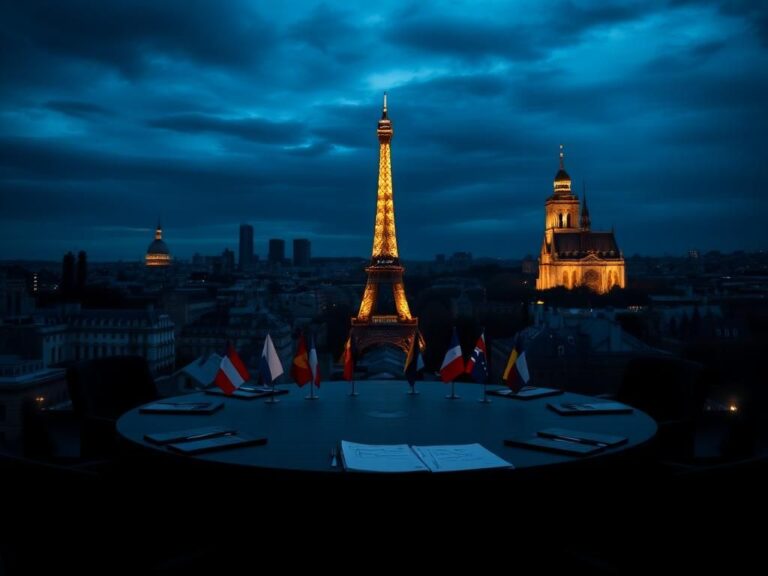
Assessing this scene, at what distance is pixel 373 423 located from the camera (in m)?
4.13

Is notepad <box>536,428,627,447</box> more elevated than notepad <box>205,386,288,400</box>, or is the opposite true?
notepad <box>536,428,627,447</box>

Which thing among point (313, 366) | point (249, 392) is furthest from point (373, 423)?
point (249, 392)

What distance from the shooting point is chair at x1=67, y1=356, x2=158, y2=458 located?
193 inches

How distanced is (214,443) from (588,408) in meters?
2.32

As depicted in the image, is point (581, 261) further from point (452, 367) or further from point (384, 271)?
point (452, 367)

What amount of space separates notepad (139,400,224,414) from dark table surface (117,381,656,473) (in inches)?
2.4

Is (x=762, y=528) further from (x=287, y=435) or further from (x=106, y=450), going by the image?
(x=106, y=450)

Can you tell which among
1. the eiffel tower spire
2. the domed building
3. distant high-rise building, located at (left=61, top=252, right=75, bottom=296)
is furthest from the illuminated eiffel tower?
the domed building

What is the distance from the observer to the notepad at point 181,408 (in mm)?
4395

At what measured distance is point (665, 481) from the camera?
269 cm

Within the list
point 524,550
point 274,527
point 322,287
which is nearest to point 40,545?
point 274,527

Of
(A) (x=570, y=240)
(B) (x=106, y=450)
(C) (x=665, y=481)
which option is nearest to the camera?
(C) (x=665, y=481)

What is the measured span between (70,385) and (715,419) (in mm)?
6527

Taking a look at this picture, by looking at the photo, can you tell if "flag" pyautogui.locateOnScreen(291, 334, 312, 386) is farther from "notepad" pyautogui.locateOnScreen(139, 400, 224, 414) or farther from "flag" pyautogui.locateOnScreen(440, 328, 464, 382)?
"flag" pyautogui.locateOnScreen(440, 328, 464, 382)
